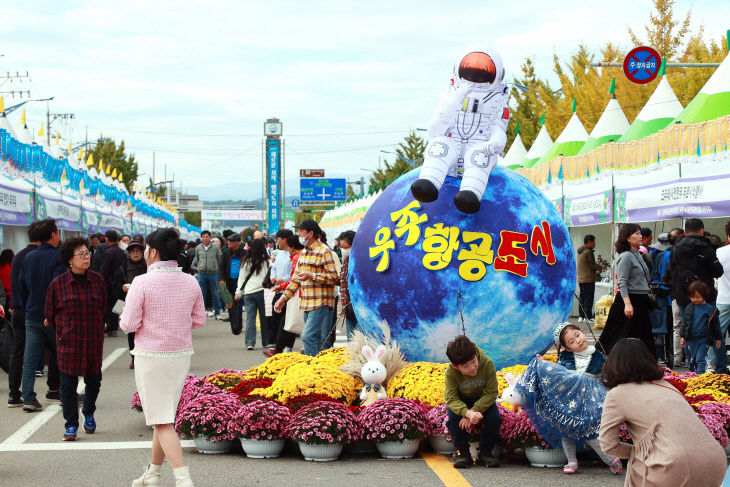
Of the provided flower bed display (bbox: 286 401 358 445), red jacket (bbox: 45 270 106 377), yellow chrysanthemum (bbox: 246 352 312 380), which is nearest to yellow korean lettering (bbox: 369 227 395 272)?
yellow chrysanthemum (bbox: 246 352 312 380)

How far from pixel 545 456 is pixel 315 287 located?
15.4 feet

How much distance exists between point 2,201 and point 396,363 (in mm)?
8925

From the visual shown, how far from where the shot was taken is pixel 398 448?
6973mm

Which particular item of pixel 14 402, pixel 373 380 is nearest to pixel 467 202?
pixel 373 380

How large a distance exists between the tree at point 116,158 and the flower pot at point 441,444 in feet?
243

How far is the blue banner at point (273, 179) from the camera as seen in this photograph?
75.0 m

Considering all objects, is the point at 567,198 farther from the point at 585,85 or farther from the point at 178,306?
the point at 585,85

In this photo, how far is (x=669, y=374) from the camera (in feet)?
28.0

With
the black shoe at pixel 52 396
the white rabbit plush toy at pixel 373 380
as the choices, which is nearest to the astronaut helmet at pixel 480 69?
the white rabbit plush toy at pixel 373 380

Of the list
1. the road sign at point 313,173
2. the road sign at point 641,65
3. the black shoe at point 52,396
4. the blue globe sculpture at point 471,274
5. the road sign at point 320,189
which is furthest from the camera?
the road sign at point 313,173

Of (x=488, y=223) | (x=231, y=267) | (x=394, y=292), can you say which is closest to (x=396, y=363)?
(x=394, y=292)

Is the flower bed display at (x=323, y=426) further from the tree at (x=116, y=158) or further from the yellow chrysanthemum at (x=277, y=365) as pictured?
the tree at (x=116, y=158)

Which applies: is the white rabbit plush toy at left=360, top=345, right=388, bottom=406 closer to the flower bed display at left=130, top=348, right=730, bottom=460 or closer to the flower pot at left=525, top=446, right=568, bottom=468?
the flower bed display at left=130, top=348, right=730, bottom=460

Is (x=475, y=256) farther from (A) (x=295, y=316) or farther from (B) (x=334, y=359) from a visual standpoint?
(A) (x=295, y=316)
